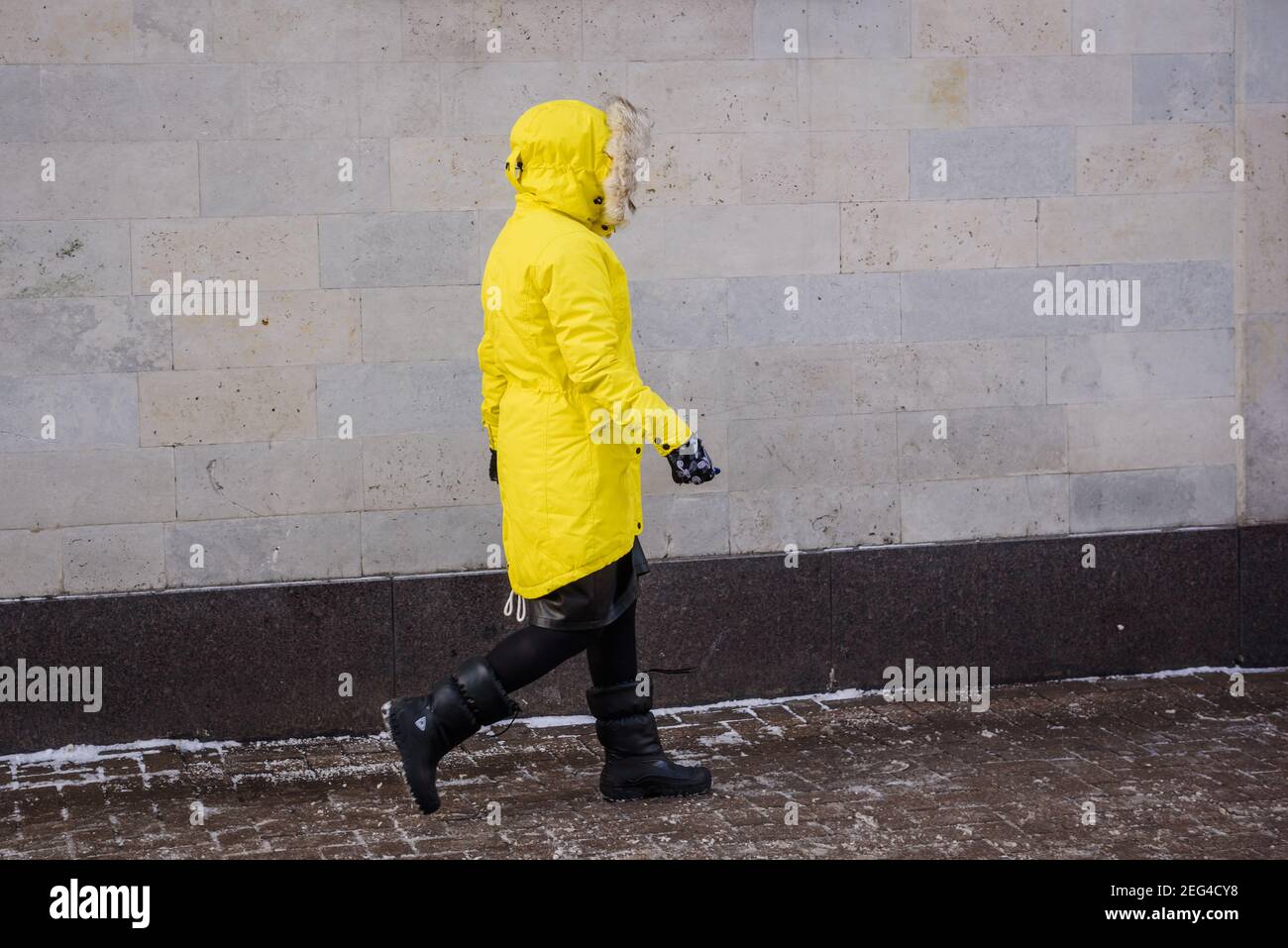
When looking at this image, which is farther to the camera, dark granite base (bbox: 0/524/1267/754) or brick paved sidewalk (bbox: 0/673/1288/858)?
dark granite base (bbox: 0/524/1267/754)

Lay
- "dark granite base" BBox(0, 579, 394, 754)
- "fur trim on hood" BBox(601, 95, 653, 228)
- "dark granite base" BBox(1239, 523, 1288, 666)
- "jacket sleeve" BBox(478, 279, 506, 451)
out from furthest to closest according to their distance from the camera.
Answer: "dark granite base" BBox(1239, 523, 1288, 666) < "dark granite base" BBox(0, 579, 394, 754) < "jacket sleeve" BBox(478, 279, 506, 451) < "fur trim on hood" BBox(601, 95, 653, 228)

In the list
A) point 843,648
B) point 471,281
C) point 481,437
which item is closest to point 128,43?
point 471,281

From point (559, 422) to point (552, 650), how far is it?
71 centimetres

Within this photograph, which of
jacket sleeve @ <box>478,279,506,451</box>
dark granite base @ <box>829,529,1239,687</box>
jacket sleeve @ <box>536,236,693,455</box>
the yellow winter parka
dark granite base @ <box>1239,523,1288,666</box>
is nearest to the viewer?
jacket sleeve @ <box>536,236,693,455</box>

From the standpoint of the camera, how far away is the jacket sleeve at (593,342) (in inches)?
174

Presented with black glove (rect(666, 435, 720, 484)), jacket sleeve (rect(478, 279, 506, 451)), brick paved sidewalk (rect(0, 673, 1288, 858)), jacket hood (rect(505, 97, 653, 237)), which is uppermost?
jacket hood (rect(505, 97, 653, 237))

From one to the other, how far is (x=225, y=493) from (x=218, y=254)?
0.87 metres

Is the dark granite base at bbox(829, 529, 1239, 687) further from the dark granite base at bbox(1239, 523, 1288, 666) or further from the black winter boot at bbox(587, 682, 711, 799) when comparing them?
the black winter boot at bbox(587, 682, 711, 799)

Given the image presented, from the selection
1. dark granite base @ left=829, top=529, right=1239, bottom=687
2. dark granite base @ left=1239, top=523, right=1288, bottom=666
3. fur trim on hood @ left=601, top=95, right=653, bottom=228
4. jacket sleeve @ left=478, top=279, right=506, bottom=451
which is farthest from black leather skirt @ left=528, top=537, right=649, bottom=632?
→ dark granite base @ left=1239, top=523, right=1288, bottom=666

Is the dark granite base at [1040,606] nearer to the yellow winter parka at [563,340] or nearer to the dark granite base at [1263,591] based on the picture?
the dark granite base at [1263,591]

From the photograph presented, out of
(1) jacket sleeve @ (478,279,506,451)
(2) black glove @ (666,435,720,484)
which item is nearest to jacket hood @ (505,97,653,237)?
(1) jacket sleeve @ (478,279,506,451)

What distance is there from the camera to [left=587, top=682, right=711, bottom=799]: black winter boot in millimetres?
5043

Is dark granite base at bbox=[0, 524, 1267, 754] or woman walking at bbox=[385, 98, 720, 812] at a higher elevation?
woman walking at bbox=[385, 98, 720, 812]

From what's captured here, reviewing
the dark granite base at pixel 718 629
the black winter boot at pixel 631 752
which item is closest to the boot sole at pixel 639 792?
the black winter boot at pixel 631 752
